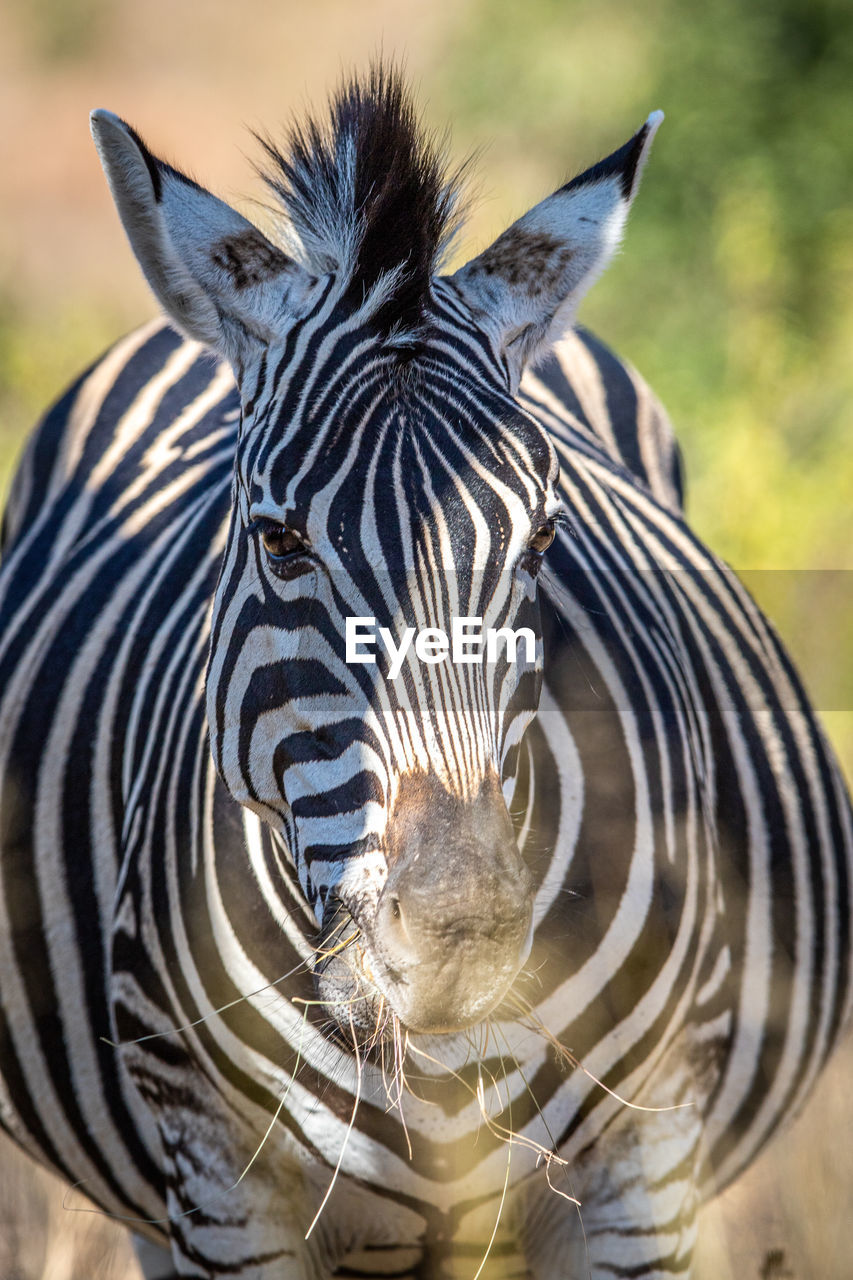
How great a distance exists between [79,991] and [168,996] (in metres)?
0.52

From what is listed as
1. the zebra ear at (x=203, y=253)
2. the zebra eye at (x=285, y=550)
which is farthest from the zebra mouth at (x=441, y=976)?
the zebra ear at (x=203, y=253)

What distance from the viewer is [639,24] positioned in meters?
11.2

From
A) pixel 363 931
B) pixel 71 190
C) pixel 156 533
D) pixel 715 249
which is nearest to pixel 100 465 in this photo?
pixel 156 533

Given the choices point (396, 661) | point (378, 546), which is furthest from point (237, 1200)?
point (378, 546)

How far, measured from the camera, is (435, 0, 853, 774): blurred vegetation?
777 centimetres

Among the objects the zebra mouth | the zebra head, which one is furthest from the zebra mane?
the zebra mouth

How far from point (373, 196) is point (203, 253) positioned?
29 cm

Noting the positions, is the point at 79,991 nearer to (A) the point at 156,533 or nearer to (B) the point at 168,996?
(B) the point at 168,996

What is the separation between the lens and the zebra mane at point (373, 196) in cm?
185

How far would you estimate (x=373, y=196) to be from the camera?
6.28 ft

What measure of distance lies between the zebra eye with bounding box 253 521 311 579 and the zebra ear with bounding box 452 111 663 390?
54cm

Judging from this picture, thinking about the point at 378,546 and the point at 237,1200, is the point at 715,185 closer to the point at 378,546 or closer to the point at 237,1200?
the point at 378,546

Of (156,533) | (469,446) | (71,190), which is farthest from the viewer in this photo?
(71,190)

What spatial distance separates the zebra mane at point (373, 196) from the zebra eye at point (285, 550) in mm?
343
